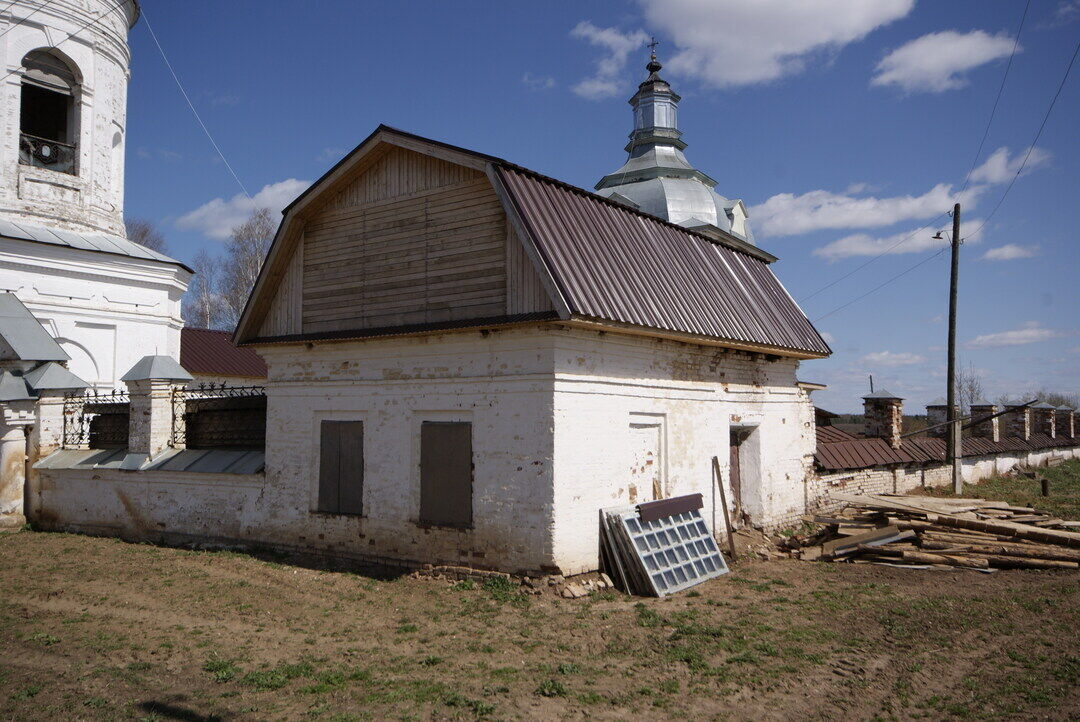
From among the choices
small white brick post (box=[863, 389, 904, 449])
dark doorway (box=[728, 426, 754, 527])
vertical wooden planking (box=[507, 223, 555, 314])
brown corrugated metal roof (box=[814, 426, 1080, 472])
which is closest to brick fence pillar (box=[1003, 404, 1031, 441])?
brown corrugated metal roof (box=[814, 426, 1080, 472])

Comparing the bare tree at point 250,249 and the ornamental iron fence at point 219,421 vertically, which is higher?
the bare tree at point 250,249

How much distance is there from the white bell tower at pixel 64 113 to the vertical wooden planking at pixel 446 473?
44.2ft

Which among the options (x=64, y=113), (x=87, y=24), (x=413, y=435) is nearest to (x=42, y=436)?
(x=413, y=435)

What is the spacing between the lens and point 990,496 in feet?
59.2

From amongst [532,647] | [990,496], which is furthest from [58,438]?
[990,496]

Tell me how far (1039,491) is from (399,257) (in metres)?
17.9

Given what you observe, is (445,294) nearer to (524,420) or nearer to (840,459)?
(524,420)

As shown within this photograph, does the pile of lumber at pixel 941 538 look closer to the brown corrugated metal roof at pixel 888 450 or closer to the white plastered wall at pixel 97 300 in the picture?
the brown corrugated metal roof at pixel 888 450

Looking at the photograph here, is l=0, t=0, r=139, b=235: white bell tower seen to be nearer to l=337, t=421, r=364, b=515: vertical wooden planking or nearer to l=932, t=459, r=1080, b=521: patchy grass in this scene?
l=337, t=421, r=364, b=515: vertical wooden planking

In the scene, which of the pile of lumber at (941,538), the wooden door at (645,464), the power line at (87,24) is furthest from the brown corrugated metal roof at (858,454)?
the power line at (87,24)

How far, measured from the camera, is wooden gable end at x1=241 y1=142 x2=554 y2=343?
383 inches

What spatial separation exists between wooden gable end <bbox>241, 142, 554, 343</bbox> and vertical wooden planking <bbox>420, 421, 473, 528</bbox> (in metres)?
1.48

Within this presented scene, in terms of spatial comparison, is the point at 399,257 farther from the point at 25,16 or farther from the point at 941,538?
the point at 25,16

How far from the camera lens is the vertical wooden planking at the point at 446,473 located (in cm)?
965
